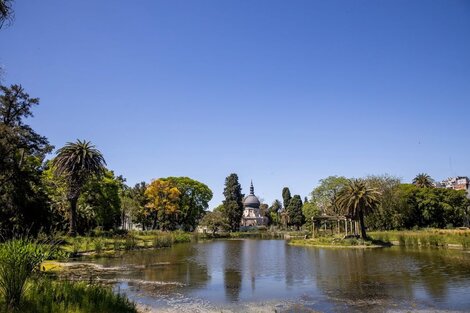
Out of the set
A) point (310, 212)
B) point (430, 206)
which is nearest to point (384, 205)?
point (430, 206)

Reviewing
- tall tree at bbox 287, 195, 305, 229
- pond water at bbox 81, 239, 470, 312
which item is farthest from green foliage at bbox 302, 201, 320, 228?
pond water at bbox 81, 239, 470, 312

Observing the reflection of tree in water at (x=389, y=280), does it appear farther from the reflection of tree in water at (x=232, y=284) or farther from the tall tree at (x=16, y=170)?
the tall tree at (x=16, y=170)

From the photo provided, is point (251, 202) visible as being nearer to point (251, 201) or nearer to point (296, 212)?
point (251, 201)

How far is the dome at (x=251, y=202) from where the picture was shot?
149 meters

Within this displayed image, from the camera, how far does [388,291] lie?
19.1 meters

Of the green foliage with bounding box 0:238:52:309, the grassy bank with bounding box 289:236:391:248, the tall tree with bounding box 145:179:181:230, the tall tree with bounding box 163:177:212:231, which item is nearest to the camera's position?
the green foliage with bounding box 0:238:52:309

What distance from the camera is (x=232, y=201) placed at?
9912 cm

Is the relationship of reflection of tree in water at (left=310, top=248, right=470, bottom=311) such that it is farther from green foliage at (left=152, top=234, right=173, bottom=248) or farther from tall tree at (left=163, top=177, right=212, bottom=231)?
tall tree at (left=163, top=177, right=212, bottom=231)

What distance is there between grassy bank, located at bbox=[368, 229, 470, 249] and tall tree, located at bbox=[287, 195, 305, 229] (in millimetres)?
52394

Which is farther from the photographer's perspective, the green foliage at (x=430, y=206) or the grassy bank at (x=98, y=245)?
the green foliage at (x=430, y=206)

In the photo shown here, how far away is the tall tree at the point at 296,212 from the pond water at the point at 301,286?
79.8m

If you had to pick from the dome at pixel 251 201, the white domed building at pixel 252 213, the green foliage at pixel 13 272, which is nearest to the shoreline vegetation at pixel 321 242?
the green foliage at pixel 13 272

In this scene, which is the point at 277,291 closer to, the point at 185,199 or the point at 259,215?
the point at 185,199

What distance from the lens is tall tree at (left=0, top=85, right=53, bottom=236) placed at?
36875 millimetres
